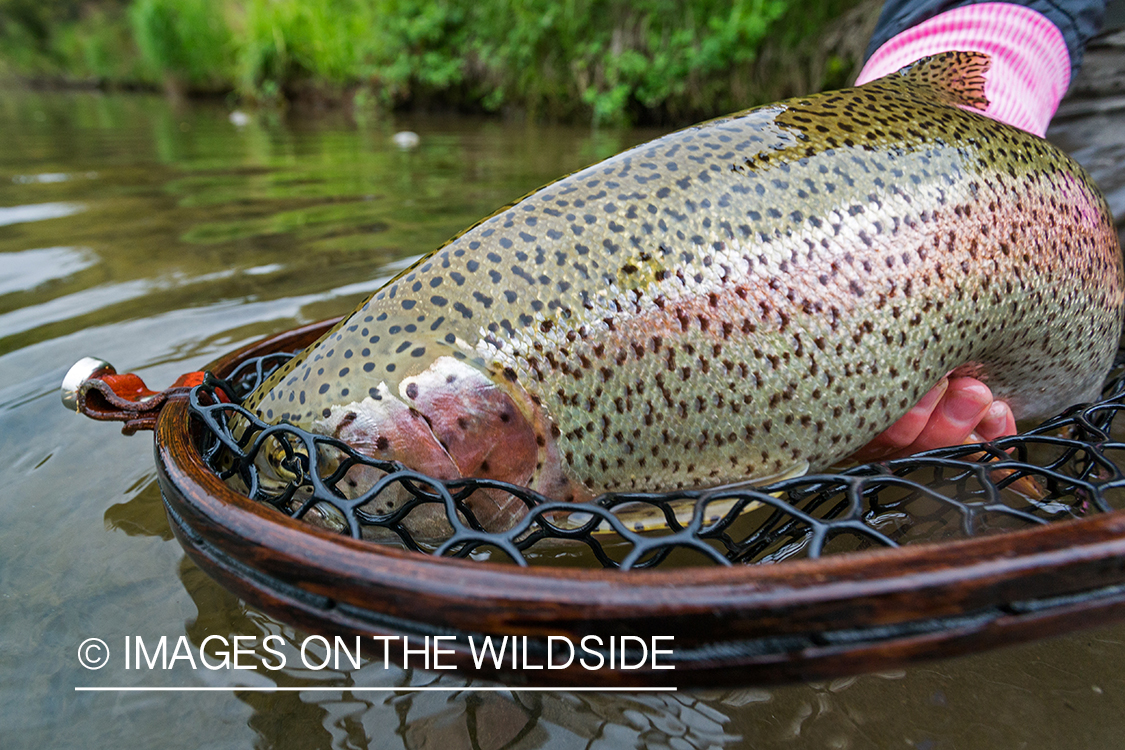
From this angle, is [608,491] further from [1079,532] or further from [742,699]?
[1079,532]

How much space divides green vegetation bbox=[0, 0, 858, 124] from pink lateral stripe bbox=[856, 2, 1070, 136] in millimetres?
6087

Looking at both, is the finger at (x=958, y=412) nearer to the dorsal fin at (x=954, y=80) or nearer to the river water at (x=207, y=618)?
the river water at (x=207, y=618)

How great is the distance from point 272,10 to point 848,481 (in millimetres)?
21492

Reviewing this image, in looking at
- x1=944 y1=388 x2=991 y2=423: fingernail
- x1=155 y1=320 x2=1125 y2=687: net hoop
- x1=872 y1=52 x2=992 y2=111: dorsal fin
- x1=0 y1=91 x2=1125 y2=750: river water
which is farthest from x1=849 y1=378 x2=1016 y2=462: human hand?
x1=155 y1=320 x2=1125 y2=687: net hoop

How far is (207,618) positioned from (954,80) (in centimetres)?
238

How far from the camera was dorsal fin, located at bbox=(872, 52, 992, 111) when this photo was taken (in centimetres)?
188

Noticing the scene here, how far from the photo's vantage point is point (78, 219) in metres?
4.61

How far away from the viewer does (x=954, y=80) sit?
6.25ft

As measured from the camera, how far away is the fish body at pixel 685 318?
142cm

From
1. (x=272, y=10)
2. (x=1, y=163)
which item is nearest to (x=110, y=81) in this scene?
(x=272, y=10)

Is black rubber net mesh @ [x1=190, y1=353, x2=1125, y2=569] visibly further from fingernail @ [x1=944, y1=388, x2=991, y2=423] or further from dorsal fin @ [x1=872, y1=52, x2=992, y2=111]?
dorsal fin @ [x1=872, y1=52, x2=992, y2=111]

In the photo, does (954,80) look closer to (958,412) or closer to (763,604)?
(958,412)

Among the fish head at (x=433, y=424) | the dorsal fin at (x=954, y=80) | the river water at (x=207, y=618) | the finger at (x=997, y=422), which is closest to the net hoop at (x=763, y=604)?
the river water at (x=207, y=618)

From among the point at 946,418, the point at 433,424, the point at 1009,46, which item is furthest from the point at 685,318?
the point at 1009,46
